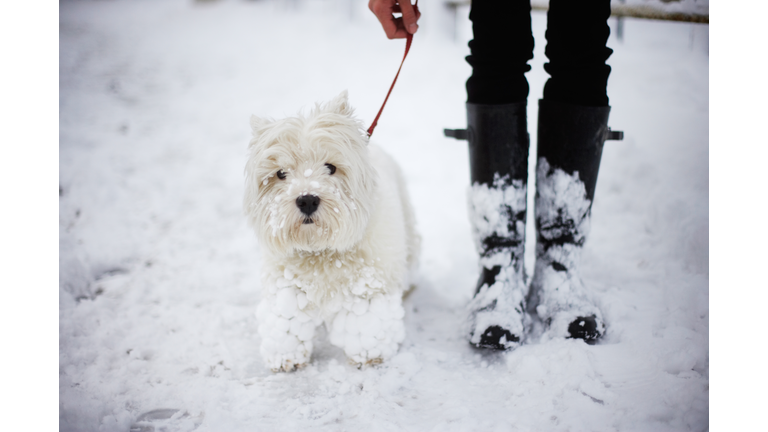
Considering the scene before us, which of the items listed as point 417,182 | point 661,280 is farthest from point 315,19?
point 661,280

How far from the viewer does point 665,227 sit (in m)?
2.32

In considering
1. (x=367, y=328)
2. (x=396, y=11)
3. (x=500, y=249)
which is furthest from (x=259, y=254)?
(x=396, y=11)

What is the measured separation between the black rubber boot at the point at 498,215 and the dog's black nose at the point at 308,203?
74 centimetres

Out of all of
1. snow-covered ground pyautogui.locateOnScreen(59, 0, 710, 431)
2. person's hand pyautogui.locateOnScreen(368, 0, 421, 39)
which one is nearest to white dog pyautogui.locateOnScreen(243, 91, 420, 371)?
snow-covered ground pyautogui.locateOnScreen(59, 0, 710, 431)

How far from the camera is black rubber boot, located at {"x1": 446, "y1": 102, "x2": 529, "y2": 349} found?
1.59m

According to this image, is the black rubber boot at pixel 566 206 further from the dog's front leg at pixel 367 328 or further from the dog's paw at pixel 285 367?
the dog's paw at pixel 285 367

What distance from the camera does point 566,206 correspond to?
1.65 metres

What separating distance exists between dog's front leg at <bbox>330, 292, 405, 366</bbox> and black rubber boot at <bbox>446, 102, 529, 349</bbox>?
0.35m

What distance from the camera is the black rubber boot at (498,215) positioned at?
1.59 m

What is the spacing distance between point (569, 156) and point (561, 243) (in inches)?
14.4

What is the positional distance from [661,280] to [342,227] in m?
1.63

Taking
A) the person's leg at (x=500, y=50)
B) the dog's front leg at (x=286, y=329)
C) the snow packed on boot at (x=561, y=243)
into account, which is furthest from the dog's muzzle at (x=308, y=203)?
the snow packed on boot at (x=561, y=243)

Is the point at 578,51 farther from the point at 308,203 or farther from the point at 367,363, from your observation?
the point at 367,363
